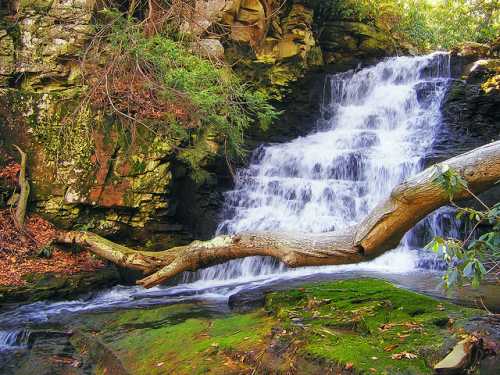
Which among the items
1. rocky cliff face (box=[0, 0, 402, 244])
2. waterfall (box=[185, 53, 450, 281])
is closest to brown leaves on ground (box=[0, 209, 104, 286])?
rocky cliff face (box=[0, 0, 402, 244])

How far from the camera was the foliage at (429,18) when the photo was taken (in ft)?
50.8

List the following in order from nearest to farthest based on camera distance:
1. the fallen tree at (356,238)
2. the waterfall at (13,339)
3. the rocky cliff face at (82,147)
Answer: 1. the fallen tree at (356,238)
2. the waterfall at (13,339)
3. the rocky cliff face at (82,147)

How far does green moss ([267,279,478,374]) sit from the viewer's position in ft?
11.8

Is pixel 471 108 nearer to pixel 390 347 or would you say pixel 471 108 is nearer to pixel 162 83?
pixel 162 83

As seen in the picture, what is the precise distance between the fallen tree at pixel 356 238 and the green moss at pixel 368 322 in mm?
567

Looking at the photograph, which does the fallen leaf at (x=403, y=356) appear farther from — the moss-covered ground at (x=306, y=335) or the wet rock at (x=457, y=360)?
the wet rock at (x=457, y=360)

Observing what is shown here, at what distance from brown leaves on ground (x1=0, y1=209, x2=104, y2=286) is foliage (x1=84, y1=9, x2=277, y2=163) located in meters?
2.75

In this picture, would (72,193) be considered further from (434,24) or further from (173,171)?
(434,24)

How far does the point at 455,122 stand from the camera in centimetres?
1186

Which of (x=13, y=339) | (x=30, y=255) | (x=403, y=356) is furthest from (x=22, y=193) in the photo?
(x=403, y=356)

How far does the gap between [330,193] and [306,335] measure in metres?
6.21

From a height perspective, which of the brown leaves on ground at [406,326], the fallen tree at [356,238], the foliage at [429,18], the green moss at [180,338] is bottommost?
the green moss at [180,338]

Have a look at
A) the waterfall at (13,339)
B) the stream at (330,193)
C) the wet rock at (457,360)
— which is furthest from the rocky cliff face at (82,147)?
the wet rock at (457,360)

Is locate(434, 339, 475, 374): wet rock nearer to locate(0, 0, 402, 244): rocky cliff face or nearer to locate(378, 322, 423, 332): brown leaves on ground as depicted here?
locate(378, 322, 423, 332): brown leaves on ground
